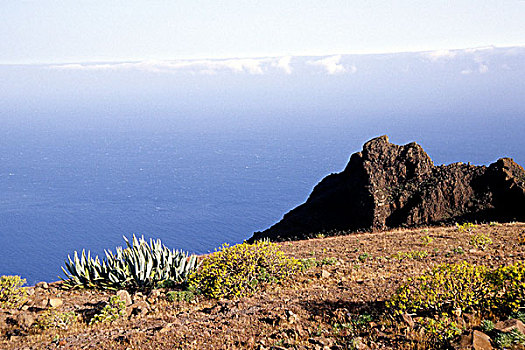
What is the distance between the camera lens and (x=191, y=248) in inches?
3172

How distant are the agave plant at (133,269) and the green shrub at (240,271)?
2.61 feet

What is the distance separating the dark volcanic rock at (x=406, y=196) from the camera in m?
20.9

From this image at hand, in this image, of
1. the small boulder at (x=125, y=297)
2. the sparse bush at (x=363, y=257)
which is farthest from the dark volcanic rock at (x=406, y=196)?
the small boulder at (x=125, y=297)

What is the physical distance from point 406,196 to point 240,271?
14.7 metres

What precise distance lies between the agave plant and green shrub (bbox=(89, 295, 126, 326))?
1695 millimetres

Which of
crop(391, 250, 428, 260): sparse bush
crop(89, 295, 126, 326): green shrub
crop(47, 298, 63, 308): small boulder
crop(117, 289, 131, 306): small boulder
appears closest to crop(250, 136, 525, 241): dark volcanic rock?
crop(391, 250, 428, 260): sparse bush

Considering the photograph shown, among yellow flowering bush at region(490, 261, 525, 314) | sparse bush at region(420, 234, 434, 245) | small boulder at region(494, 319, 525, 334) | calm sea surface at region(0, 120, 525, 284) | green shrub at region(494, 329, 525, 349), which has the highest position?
calm sea surface at region(0, 120, 525, 284)

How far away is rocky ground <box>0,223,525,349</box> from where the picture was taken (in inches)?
247

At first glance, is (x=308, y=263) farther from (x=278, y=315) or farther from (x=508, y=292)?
(x=508, y=292)

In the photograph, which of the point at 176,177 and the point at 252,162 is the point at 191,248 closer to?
the point at 176,177

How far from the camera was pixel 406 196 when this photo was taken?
2184cm

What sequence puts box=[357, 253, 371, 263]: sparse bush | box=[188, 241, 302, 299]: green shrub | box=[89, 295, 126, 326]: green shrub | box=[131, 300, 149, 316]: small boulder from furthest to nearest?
box=[357, 253, 371, 263]: sparse bush → box=[188, 241, 302, 299]: green shrub → box=[131, 300, 149, 316]: small boulder → box=[89, 295, 126, 326]: green shrub

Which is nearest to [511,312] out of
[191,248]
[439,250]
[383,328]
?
[383,328]

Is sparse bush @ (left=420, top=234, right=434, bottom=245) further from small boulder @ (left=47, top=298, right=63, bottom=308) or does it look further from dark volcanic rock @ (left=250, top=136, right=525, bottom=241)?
small boulder @ (left=47, top=298, right=63, bottom=308)
